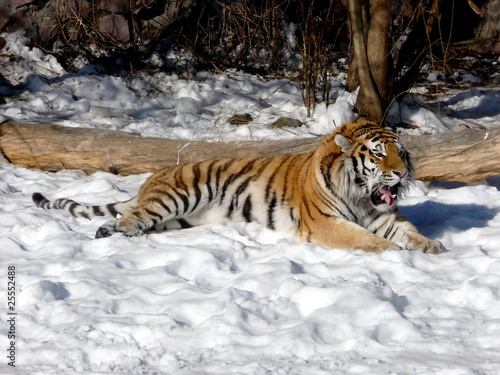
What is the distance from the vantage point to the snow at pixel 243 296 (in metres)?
2.74

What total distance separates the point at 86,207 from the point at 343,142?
1.85m

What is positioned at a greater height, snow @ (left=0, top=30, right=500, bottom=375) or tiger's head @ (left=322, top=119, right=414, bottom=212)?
tiger's head @ (left=322, top=119, right=414, bottom=212)

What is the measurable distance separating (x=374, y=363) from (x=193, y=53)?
6.80 m

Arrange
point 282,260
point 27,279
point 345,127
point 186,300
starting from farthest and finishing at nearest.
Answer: point 345,127, point 282,260, point 27,279, point 186,300

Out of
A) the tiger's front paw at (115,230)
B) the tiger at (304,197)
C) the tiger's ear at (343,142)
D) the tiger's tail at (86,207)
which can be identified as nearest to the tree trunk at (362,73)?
the tiger at (304,197)

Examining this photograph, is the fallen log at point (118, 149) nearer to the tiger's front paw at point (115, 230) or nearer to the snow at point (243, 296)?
the snow at point (243, 296)

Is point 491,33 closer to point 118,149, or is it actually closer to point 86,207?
point 118,149

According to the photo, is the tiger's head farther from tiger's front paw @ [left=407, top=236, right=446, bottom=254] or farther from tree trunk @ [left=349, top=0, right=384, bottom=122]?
tree trunk @ [left=349, top=0, right=384, bottom=122]

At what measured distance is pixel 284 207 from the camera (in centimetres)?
471

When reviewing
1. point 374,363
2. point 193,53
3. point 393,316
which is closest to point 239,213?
point 393,316

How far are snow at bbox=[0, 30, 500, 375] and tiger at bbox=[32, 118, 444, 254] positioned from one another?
144 mm

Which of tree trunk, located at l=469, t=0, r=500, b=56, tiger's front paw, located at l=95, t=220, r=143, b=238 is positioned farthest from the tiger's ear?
tree trunk, located at l=469, t=0, r=500, b=56

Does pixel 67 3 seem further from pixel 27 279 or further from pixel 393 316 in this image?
pixel 393 316

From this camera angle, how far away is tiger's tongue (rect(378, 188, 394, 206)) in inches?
167
